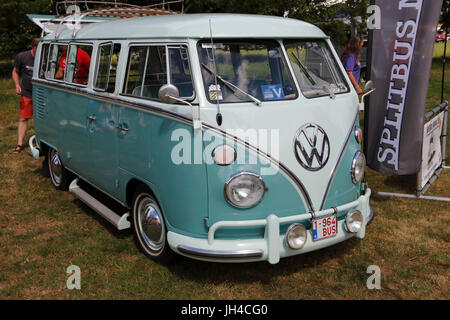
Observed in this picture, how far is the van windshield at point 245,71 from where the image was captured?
3.74 m

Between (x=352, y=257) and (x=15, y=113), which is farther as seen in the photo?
(x=15, y=113)

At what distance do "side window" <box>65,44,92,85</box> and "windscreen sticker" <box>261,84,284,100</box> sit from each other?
2.28 metres

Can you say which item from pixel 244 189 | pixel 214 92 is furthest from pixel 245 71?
pixel 244 189

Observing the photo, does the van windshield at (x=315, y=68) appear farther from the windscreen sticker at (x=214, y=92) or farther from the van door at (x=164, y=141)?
the van door at (x=164, y=141)

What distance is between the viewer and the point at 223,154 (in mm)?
3514

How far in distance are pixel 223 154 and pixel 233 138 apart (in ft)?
0.48

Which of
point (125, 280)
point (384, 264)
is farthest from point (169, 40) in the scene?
point (384, 264)

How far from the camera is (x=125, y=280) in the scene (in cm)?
412

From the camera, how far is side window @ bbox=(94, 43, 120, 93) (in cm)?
454

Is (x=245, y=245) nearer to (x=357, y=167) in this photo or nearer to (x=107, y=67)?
(x=357, y=167)

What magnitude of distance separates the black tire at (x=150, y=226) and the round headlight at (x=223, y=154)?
34.7 inches

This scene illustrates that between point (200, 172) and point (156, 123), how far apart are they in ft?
2.10

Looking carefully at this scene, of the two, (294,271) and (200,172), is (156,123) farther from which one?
(294,271)

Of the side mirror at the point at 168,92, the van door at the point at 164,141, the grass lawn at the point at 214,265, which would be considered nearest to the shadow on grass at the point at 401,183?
the grass lawn at the point at 214,265
